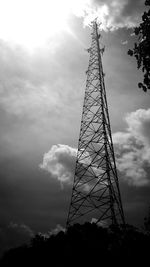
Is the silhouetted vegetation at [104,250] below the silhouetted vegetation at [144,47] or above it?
below

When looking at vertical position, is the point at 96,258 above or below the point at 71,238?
below

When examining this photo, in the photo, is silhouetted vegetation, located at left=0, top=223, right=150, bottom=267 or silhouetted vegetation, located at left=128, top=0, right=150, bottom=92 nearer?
silhouetted vegetation, located at left=128, top=0, right=150, bottom=92

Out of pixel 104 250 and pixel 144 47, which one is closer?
pixel 144 47

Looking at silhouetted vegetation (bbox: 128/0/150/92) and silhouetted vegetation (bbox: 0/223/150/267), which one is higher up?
silhouetted vegetation (bbox: 128/0/150/92)

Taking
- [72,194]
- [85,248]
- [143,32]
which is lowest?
[85,248]

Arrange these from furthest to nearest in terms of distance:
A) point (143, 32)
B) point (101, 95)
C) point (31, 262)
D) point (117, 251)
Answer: point (31, 262) → point (101, 95) → point (117, 251) → point (143, 32)

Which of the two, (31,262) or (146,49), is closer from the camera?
(146,49)

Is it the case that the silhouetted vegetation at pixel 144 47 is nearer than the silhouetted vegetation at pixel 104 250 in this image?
Yes

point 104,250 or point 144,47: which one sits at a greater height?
point 144,47

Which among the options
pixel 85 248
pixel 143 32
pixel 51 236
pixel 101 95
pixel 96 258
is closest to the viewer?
pixel 143 32

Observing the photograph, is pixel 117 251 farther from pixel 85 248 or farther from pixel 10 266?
pixel 10 266

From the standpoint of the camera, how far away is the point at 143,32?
406cm

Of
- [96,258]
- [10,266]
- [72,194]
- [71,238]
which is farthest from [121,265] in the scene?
[10,266]

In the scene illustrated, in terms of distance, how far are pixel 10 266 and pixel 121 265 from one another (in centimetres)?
2793
